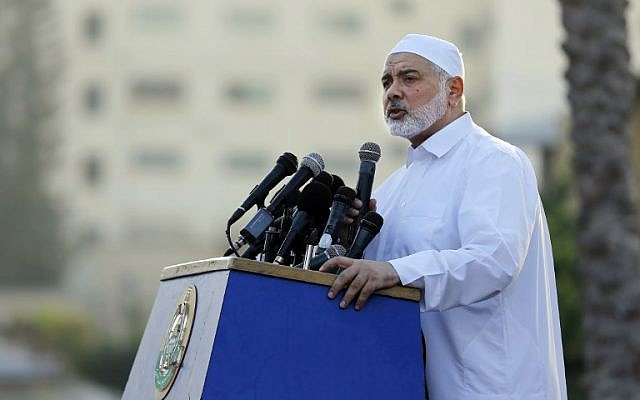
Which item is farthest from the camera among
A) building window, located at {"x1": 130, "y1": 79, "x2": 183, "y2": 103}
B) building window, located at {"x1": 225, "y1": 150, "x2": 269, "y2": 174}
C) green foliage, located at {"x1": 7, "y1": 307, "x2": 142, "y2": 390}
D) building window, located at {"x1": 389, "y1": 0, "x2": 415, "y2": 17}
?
building window, located at {"x1": 130, "y1": 79, "x2": 183, "y2": 103}

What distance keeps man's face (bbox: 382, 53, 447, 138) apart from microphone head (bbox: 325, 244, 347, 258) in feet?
1.73

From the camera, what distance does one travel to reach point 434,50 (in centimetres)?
432

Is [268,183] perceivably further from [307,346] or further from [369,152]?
[307,346]

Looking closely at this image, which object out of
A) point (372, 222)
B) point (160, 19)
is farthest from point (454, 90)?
point (160, 19)

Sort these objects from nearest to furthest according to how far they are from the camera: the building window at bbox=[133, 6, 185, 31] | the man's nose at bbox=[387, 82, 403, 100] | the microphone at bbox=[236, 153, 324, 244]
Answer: the microphone at bbox=[236, 153, 324, 244]
the man's nose at bbox=[387, 82, 403, 100]
the building window at bbox=[133, 6, 185, 31]

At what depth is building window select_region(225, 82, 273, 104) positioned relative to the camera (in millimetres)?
54438

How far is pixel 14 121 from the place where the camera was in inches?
2018

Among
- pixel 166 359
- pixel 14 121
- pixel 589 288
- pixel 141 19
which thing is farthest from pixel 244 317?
pixel 141 19

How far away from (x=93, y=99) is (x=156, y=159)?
3.37 meters

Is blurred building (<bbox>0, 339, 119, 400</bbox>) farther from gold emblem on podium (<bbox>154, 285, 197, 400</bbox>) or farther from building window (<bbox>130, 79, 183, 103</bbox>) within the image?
gold emblem on podium (<bbox>154, 285, 197, 400</bbox>)

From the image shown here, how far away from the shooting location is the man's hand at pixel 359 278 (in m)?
3.68

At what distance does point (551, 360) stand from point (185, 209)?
50917 millimetres

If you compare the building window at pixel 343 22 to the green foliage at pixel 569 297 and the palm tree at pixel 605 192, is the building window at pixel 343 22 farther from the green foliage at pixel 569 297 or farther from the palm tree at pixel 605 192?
the palm tree at pixel 605 192

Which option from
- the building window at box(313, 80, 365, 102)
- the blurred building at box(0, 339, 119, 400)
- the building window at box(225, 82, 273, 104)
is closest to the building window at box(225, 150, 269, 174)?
the building window at box(225, 82, 273, 104)
